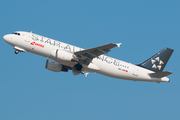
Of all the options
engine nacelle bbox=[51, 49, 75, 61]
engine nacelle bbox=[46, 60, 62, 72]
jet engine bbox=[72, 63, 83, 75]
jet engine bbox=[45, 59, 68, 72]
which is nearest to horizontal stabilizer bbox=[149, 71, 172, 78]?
jet engine bbox=[72, 63, 83, 75]

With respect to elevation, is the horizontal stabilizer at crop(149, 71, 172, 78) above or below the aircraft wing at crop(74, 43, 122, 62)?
below

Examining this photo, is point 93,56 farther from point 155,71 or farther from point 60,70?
point 155,71

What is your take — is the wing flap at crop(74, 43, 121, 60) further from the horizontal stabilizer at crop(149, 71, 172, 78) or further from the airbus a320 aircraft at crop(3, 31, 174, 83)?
the horizontal stabilizer at crop(149, 71, 172, 78)

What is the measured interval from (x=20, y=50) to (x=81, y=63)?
904 cm

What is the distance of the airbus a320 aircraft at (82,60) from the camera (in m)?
40.8

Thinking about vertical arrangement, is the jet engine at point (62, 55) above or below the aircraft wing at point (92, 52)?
below

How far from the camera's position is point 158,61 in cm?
4691

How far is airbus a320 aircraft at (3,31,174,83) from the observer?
134 ft

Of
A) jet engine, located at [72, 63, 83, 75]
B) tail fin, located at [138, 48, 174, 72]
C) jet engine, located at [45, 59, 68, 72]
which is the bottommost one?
jet engine, located at [72, 63, 83, 75]

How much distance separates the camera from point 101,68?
141 ft

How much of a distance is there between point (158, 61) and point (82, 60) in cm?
1318

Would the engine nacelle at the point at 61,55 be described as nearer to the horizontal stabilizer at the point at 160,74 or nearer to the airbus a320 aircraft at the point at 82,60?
the airbus a320 aircraft at the point at 82,60

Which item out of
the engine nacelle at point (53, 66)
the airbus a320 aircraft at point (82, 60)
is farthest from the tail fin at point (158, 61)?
the engine nacelle at point (53, 66)

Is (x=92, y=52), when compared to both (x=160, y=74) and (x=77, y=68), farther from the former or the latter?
(x=160, y=74)
